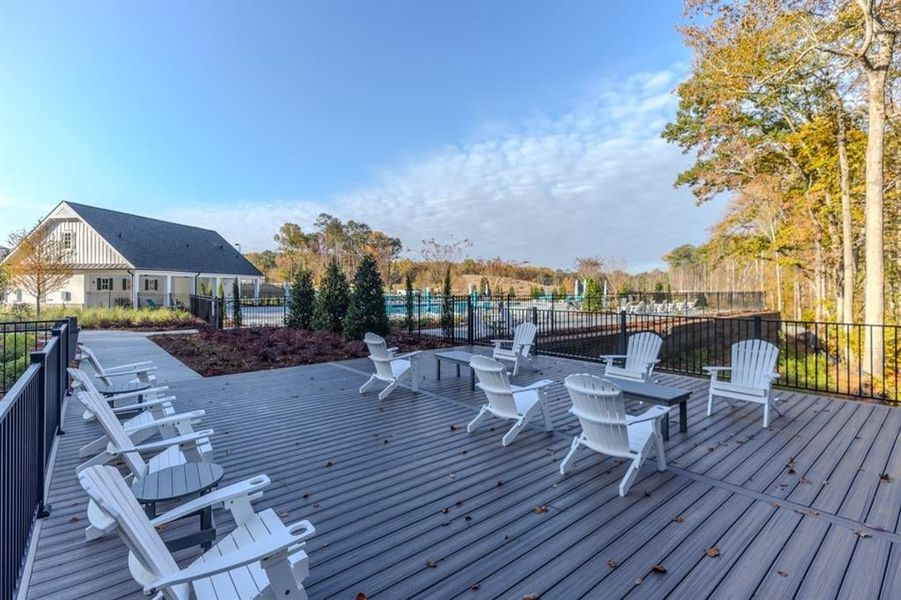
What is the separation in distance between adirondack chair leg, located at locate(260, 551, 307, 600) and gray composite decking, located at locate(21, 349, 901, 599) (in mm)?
616

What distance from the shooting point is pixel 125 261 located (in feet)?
72.6

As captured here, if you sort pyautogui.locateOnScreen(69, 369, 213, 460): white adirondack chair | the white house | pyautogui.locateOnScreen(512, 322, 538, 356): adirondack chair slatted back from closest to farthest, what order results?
1. pyautogui.locateOnScreen(69, 369, 213, 460): white adirondack chair
2. pyautogui.locateOnScreen(512, 322, 538, 356): adirondack chair slatted back
3. the white house

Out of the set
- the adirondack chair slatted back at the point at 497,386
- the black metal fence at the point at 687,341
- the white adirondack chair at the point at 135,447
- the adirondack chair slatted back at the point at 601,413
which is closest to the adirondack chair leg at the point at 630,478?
the adirondack chair slatted back at the point at 601,413

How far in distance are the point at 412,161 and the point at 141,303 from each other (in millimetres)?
17801

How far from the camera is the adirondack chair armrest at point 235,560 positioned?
4.23ft

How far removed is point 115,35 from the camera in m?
10.8

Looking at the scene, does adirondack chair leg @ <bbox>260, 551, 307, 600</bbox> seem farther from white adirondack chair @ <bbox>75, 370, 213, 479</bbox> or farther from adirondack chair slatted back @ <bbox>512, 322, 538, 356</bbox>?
adirondack chair slatted back @ <bbox>512, 322, 538, 356</bbox>

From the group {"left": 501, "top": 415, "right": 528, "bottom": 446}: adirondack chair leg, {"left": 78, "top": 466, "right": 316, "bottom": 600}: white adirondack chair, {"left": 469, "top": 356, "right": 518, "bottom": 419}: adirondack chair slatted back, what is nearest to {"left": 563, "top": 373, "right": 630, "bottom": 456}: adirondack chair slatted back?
{"left": 501, "top": 415, "right": 528, "bottom": 446}: adirondack chair leg

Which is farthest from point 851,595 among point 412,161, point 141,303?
point 141,303

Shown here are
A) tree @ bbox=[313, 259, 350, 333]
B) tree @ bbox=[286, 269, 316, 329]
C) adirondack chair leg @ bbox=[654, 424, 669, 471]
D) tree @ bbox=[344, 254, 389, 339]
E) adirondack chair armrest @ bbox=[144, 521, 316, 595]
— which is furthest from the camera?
tree @ bbox=[286, 269, 316, 329]

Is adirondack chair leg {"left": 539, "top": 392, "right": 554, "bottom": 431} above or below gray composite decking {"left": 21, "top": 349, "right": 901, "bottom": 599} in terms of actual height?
above

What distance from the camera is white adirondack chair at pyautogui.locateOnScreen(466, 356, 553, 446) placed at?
408cm

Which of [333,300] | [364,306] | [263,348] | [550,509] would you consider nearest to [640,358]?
[550,509]

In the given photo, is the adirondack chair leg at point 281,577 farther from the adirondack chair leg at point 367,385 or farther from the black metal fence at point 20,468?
the adirondack chair leg at point 367,385
